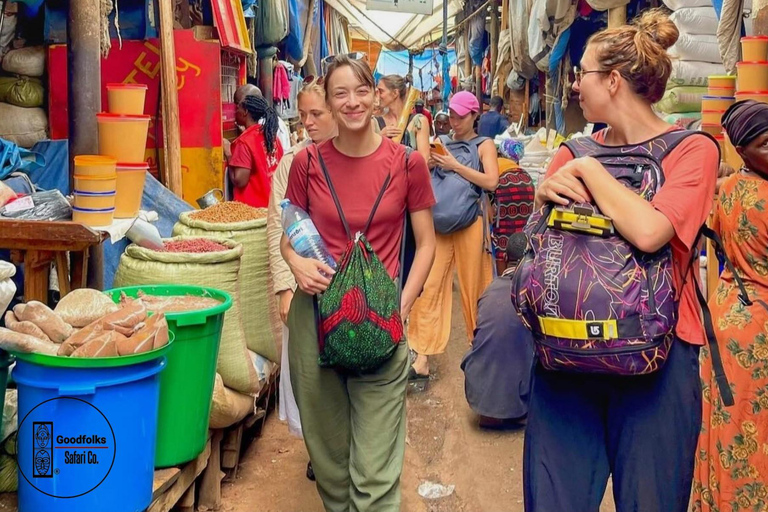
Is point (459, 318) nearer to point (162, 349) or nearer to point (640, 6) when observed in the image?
point (640, 6)

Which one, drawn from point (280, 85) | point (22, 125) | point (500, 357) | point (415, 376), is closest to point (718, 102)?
point (500, 357)

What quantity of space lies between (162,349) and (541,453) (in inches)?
51.1

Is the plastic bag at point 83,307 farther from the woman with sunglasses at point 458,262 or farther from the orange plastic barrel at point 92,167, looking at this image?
the woman with sunglasses at point 458,262

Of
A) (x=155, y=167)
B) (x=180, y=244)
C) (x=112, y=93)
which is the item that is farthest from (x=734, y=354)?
(x=155, y=167)

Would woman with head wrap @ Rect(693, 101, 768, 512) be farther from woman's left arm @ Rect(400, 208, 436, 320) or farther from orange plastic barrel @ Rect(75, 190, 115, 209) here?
orange plastic barrel @ Rect(75, 190, 115, 209)

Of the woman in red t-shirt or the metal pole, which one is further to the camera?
the woman in red t-shirt

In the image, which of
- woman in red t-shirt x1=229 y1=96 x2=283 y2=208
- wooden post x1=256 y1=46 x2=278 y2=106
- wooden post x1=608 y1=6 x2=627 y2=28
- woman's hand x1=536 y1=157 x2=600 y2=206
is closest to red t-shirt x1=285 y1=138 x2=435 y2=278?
woman's hand x1=536 y1=157 x2=600 y2=206

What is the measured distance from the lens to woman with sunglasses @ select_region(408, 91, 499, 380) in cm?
569

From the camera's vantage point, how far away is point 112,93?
4094mm

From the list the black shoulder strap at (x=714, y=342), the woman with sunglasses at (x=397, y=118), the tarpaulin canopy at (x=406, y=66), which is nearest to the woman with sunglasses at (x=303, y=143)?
the woman with sunglasses at (x=397, y=118)

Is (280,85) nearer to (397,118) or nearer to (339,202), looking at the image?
(397,118)

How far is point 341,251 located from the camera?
121 inches

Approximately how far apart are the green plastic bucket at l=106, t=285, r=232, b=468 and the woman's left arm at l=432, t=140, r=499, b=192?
2.49m

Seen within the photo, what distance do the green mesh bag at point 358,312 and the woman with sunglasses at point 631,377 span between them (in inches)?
25.5
